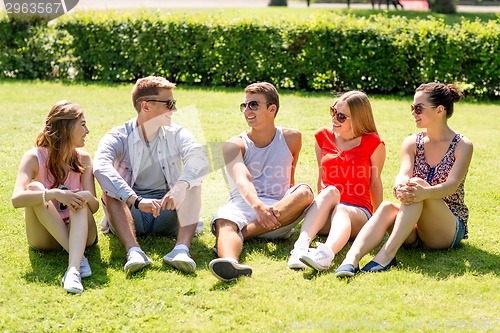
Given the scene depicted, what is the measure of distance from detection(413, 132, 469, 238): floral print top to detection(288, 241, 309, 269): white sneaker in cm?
109

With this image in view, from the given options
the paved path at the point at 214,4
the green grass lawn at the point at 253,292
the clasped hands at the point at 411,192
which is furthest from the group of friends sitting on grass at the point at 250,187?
the paved path at the point at 214,4

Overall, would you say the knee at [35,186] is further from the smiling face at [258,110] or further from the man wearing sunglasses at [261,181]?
the smiling face at [258,110]

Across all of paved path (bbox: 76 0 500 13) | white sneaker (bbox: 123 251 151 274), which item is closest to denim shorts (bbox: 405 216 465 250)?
white sneaker (bbox: 123 251 151 274)

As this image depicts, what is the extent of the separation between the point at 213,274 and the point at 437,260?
5.85 feet

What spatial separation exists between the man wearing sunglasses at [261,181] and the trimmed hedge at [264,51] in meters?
6.35

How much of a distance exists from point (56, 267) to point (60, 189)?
1.91 ft

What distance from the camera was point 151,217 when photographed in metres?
6.02

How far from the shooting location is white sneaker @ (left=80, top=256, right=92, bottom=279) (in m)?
5.22

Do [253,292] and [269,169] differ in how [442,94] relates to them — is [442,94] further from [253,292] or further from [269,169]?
[253,292]

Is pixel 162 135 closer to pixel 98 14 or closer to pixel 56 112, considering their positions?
pixel 56 112

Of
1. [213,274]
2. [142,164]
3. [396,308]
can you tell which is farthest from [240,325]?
[142,164]

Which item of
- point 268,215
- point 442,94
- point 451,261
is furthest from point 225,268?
point 442,94

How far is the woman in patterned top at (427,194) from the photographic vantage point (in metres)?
5.43

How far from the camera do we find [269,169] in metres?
6.21
